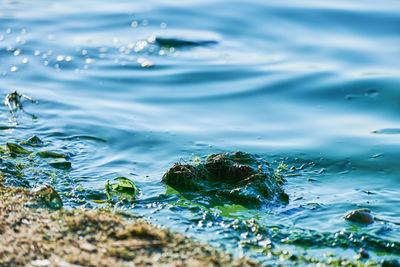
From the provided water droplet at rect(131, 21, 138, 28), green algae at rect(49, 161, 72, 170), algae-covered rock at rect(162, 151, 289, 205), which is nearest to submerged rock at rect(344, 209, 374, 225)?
algae-covered rock at rect(162, 151, 289, 205)

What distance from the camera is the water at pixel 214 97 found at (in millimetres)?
3492

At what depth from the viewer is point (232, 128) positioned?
16.4ft

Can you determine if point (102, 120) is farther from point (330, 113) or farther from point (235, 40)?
point (235, 40)

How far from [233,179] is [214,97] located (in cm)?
229

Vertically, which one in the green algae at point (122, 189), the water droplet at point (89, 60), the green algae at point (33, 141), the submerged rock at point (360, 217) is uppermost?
the water droplet at point (89, 60)

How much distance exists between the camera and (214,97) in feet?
19.1

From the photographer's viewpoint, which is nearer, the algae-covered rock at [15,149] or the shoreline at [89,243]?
the shoreline at [89,243]

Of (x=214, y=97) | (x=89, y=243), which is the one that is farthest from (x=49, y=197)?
(x=214, y=97)

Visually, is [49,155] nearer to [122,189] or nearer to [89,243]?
[122,189]

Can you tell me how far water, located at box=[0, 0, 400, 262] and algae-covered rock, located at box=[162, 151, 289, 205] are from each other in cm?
13

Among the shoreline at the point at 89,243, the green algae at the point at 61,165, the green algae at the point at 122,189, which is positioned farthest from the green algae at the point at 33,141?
the shoreline at the point at 89,243

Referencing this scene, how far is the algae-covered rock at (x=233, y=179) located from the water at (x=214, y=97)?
0.13m

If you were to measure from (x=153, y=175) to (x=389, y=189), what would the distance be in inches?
62.0

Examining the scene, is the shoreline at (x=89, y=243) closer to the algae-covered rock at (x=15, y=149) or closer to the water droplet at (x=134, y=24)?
the algae-covered rock at (x=15, y=149)
